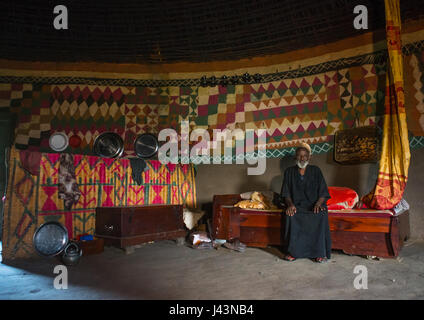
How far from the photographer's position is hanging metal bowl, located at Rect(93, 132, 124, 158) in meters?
5.86

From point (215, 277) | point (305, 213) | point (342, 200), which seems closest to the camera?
point (215, 277)

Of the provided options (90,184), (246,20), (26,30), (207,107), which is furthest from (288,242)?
(26,30)

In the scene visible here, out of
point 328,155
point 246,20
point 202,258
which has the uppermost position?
point 246,20

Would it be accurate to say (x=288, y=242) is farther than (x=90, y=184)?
No

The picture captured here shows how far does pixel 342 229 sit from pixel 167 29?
5111 millimetres

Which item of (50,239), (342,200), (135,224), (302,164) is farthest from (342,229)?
(50,239)

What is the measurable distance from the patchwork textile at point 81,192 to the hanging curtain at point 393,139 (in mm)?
3307

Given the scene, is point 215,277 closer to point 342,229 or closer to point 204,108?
point 342,229

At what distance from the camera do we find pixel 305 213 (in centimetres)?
372

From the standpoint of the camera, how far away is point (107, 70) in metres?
6.69

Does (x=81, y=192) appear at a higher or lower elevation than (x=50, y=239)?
higher

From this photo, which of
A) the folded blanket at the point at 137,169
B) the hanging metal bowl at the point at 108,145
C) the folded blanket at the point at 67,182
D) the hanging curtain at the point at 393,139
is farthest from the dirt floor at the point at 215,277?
the hanging metal bowl at the point at 108,145

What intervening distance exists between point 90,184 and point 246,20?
13.8ft

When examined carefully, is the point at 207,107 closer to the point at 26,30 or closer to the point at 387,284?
the point at 26,30
